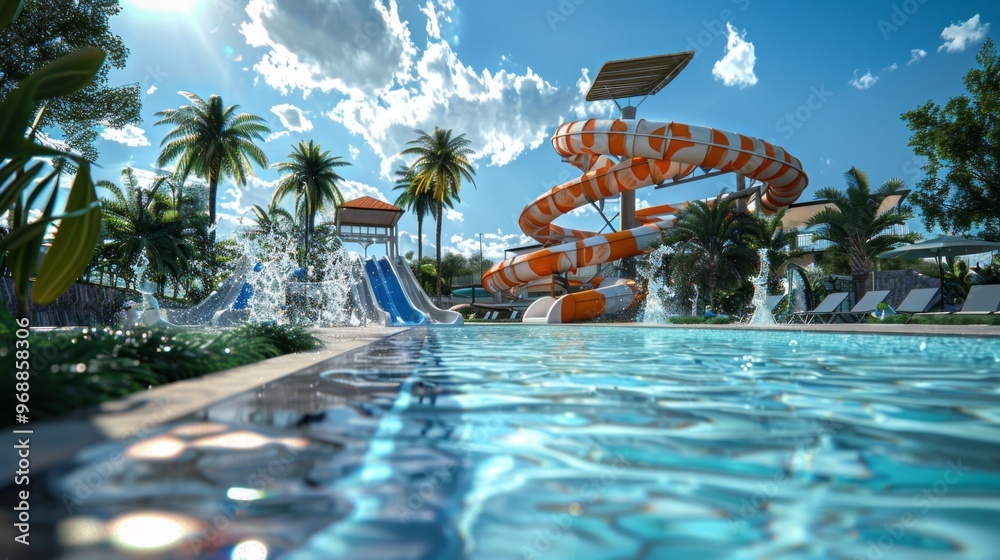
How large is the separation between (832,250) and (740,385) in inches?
952

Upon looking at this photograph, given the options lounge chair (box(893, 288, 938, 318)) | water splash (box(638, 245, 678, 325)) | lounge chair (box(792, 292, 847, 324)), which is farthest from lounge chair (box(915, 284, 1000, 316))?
water splash (box(638, 245, 678, 325))

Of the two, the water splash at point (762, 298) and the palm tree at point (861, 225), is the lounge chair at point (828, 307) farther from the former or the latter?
the palm tree at point (861, 225)

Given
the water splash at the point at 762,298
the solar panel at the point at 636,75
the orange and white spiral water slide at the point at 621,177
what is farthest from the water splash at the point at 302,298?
the solar panel at the point at 636,75

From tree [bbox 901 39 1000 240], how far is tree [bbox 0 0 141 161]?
26.3 metres

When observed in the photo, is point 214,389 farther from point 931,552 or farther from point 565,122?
point 565,122

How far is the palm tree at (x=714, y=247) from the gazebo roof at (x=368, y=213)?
607 inches

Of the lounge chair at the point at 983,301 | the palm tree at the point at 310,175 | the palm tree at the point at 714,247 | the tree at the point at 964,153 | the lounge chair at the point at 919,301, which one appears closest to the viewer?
the lounge chair at the point at 983,301

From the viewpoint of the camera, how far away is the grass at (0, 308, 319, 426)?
254 cm

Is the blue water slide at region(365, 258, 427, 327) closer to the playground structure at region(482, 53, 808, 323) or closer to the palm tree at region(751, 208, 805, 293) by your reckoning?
the playground structure at region(482, 53, 808, 323)

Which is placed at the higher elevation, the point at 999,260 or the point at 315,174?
the point at 315,174

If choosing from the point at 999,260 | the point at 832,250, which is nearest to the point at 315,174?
the point at 832,250

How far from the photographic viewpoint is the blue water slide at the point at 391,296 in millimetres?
20263

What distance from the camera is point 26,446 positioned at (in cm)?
192

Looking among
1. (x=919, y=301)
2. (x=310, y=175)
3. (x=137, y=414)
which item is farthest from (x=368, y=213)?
(x=137, y=414)
